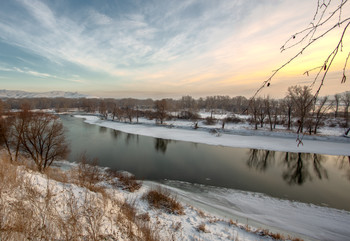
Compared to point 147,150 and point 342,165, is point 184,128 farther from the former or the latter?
point 342,165

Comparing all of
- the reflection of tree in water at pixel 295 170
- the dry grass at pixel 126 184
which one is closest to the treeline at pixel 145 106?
the reflection of tree in water at pixel 295 170

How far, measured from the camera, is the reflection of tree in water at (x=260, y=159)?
511 inches

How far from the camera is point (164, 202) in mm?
6230

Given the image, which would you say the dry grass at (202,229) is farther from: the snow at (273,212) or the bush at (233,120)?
the bush at (233,120)

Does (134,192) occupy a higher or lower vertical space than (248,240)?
lower

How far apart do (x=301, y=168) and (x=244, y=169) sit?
18.3 ft

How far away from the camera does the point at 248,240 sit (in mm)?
4332

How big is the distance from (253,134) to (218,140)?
26.3 feet

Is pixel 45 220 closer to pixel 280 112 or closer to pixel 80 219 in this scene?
pixel 80 219

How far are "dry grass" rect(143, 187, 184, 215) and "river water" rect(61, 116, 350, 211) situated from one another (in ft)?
10.7

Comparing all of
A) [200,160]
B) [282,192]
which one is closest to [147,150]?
[200,160]

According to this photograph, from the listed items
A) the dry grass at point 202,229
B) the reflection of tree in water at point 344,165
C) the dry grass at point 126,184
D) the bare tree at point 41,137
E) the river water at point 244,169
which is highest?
the bare tree at point 41,137

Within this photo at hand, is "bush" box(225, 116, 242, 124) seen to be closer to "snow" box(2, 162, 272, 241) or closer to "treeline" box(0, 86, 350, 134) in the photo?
"treeline" box(0, 86, 350, 134)

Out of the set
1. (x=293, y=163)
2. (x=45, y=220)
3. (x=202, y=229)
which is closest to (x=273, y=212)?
(x=202, y=229)
